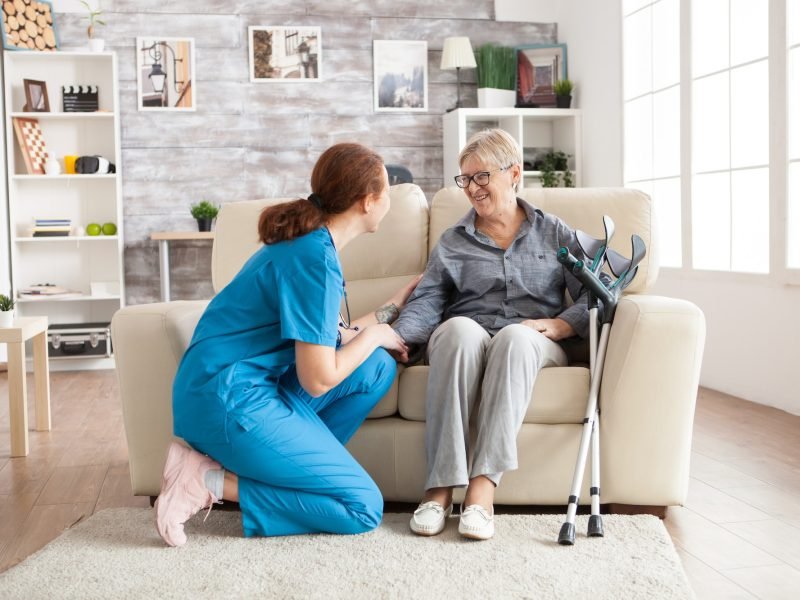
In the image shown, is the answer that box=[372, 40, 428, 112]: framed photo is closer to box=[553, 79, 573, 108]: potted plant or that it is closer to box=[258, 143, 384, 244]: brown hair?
box=[553, 79, 573, 108]: potted plant

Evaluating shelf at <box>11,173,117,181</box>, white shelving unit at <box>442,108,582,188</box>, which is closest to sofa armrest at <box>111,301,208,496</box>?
shelf at <box>11,173,117,181</box>

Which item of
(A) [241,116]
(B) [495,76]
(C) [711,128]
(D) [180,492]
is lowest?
(D) [180,492]

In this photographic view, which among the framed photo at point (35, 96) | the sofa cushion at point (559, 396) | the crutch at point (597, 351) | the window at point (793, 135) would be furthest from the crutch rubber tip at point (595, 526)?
the framed photo at point (35, 96)

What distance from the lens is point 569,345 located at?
2.67 m

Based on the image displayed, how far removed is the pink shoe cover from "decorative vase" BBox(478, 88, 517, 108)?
412 centimetres

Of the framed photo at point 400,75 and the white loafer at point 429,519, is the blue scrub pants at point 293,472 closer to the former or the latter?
the white loafer at point 429,519

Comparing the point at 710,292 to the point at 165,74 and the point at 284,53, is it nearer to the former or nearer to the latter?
the point at 284,53

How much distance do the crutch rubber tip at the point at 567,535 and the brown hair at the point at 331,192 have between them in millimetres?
932

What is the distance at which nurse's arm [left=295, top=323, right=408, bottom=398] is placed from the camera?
2.11 metres

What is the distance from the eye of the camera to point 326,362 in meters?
2.12

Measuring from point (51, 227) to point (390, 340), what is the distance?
12.3ft

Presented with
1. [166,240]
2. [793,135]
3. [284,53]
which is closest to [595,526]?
[793,135]

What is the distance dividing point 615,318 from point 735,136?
2.17 m

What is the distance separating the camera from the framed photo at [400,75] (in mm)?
6004
